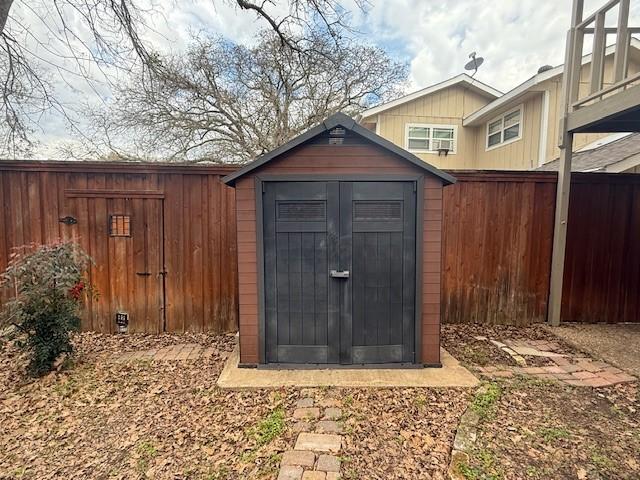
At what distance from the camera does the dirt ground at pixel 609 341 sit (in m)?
3.56

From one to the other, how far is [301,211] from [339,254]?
1.85 feet

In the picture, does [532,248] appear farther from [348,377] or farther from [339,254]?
[348,377]

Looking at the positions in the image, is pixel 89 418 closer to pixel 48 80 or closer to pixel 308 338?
pixel 308 338

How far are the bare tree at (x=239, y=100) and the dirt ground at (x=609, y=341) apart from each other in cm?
917

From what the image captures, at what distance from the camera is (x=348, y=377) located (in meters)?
3.18

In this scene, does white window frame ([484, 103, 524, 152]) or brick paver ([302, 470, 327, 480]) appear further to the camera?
white window frame ([484, 103, 524, 152])

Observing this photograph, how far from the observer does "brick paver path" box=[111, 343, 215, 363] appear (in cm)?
370

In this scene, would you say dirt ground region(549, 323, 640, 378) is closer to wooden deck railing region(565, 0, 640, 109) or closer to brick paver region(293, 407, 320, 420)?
wooden deck railing region(565, 0, 640, 109)

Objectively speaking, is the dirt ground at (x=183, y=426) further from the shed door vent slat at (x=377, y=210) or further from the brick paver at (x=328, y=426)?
the shed door vent slat at (x=377, y=210)

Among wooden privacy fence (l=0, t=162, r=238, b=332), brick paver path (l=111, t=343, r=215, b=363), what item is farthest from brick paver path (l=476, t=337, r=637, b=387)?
wooden privacy fence (l=0, t=162, r=238, b=332)

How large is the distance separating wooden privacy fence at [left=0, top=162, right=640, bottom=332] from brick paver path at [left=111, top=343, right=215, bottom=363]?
503mm

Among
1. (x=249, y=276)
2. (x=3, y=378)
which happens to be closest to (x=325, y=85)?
(x=249, y=276)

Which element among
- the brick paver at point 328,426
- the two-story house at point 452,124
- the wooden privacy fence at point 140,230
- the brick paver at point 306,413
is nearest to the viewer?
the brick paver at point 328,426

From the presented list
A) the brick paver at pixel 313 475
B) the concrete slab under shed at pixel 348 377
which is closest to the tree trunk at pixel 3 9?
the concrete slab under shed at pixel 348 377
